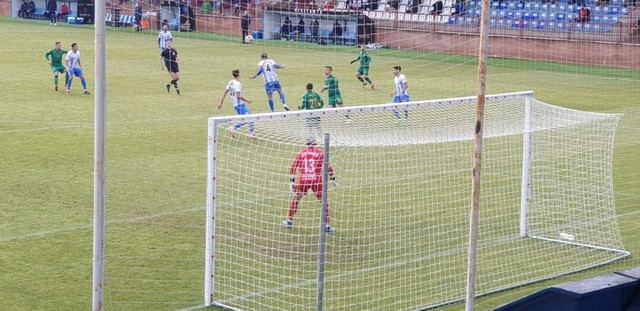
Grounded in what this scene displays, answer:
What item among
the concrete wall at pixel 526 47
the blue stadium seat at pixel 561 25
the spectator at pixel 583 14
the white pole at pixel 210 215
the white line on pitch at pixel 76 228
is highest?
the spectator at pixel 583 14

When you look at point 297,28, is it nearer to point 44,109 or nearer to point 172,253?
point 44,109

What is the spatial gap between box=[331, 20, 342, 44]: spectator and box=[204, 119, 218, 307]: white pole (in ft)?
96.4

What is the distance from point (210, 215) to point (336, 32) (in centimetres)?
3085

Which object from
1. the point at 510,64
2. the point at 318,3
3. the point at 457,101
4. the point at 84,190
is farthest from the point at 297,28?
the point at 457,101

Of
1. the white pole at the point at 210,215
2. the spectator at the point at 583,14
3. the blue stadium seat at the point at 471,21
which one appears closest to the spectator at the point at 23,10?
the blue stadium seat at the point at 471,21

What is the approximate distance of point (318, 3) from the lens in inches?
1706

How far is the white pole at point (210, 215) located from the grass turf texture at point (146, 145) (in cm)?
33

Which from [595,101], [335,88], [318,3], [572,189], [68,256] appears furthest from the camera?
[318,3]

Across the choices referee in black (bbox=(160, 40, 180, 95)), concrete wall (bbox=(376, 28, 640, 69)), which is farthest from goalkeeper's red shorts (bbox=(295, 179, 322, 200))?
concrete wall (bbox=(376, 28, 640, 69))

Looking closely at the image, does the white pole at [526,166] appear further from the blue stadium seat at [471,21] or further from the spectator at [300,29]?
the blue stadium seat at [471,21]

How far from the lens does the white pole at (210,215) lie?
13.3 meters

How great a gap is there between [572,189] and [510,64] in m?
26.4

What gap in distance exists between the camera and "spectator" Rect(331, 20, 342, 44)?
1684 inches

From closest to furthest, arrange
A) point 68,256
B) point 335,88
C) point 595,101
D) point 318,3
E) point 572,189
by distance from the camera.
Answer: point 68,256, point 572,189, point 335,88, point 595,101, point 318,3
